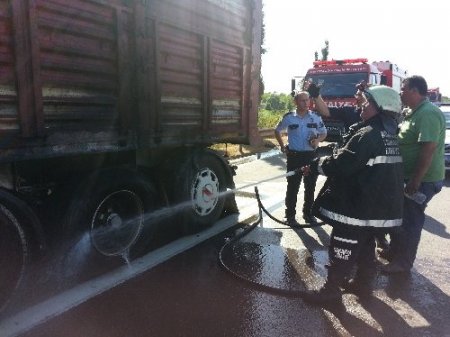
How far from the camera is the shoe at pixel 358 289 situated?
3.52m

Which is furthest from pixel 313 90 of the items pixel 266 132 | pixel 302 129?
pixel 266 132

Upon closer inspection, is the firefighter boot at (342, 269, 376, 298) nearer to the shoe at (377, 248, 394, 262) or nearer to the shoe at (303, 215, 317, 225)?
the shoe at (377, 248, 394, 262)

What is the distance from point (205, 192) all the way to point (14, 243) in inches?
100

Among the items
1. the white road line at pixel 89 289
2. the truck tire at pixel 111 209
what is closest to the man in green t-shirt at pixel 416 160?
the white road line at pixel 89 289

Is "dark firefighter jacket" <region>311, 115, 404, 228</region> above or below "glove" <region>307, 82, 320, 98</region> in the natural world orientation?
below

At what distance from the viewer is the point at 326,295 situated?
11.0ft

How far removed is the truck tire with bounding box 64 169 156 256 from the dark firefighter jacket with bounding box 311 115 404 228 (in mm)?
1806

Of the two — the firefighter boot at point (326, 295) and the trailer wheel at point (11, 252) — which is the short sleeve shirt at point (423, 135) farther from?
the trailer wheel at point (11, 252)

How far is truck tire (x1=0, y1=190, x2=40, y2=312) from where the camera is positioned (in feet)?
9.32

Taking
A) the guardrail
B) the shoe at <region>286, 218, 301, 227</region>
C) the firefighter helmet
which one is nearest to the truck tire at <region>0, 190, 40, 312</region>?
the firefighter helmet

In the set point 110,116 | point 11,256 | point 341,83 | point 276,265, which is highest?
point 341,83

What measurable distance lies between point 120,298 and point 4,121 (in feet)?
5.27

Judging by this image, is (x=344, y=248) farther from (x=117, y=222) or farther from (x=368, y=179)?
(x=117, y=222)

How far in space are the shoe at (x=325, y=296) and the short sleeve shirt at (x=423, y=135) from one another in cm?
133
